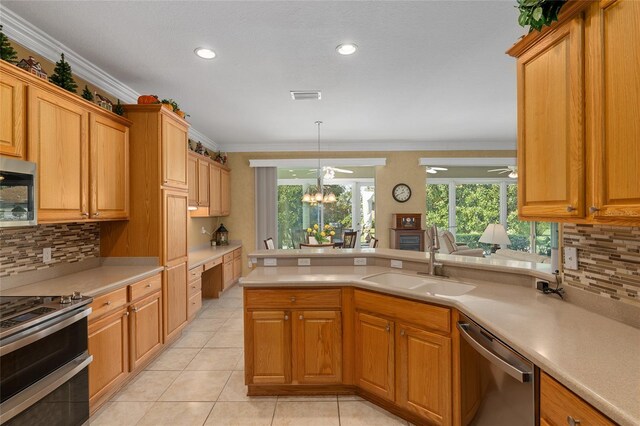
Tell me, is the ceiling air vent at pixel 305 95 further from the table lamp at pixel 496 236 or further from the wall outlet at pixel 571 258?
the table lamp at pixel 496 236

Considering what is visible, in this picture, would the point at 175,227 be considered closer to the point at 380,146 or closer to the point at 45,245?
the point at 45,245

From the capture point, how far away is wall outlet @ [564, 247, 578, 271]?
5.82ft

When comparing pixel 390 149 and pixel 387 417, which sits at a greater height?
pixel 390 149

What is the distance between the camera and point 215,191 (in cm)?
570

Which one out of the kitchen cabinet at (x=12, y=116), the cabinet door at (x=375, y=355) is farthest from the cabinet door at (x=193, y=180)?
the cabinet door at (x=375, y=355)

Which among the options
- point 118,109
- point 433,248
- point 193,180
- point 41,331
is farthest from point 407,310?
point 193,180

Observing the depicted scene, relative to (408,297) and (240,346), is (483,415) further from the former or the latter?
(240,346)

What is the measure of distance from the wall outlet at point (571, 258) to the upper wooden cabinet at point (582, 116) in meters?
0.40

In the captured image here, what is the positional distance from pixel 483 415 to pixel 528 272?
960 millimetres

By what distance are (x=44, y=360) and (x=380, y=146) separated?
5.97 metres

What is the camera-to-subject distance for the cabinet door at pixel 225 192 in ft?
19.8

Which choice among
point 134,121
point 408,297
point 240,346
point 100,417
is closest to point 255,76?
point 134,121

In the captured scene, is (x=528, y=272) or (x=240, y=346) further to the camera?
(x=240, y=346)

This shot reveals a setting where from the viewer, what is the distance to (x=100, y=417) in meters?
2.29
